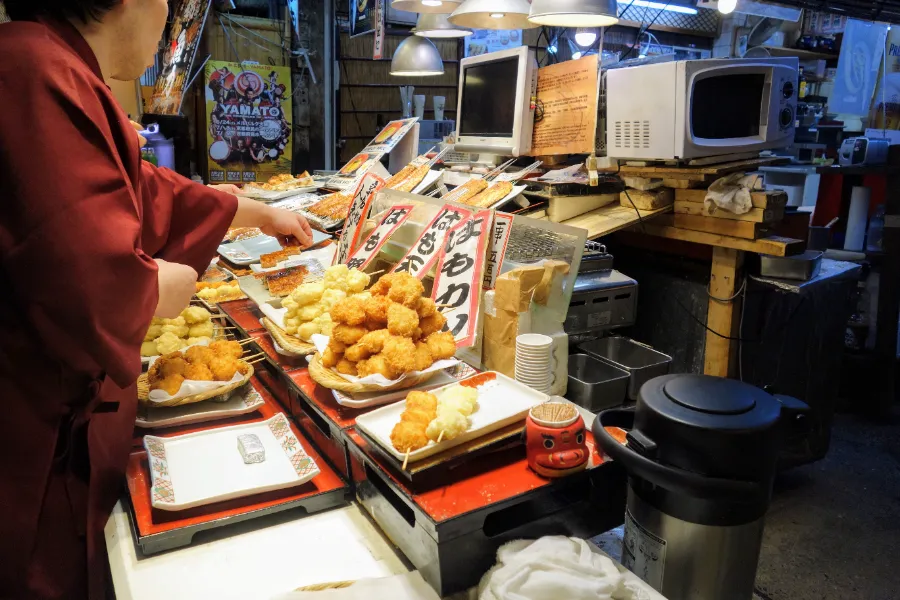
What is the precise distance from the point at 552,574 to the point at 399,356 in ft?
2.45

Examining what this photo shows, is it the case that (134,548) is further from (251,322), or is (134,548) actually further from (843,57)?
(843,57)

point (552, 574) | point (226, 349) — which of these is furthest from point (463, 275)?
point (552, 574)

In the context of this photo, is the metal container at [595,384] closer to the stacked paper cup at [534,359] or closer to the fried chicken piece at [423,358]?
the stacked paper cup at [534,359]

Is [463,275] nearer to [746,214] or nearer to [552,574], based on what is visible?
[552,574]

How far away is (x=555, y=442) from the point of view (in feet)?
4.98

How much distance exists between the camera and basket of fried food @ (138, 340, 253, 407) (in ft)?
6.88

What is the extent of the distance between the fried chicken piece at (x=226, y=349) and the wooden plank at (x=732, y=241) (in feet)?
8.84

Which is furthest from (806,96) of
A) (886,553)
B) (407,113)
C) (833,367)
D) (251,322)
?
(251,322)

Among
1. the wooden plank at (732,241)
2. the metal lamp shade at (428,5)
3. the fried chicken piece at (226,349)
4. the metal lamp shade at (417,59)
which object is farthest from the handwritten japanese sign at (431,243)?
the metal lamp shade at (417,59)

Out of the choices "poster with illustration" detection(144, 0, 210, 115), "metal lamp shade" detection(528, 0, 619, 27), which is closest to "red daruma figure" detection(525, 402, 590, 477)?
"metal lamp shade" detection(528, 0, 619, 27)

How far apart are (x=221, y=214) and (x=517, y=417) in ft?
4.41

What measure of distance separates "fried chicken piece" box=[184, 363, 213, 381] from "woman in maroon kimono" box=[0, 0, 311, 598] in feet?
0.98

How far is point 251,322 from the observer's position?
2.78 metres

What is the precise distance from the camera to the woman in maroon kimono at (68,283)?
1.22 meters
